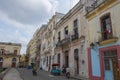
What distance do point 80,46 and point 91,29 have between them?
141 inches

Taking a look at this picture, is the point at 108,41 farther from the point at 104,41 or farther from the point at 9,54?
the point at 9,54

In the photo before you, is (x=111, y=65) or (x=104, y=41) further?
(x=104, y=41)

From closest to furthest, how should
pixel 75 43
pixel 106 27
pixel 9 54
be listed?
1. pixel 106 27
2. pixel 75 43
3. pixel 9 54

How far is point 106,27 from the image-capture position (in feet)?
41.6

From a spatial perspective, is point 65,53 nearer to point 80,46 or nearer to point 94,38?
point 80,46

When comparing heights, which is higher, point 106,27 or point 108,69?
point 106,27

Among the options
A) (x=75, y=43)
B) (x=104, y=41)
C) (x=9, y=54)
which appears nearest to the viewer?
(x=104, y=41)

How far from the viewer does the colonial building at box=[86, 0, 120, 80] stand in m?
11.3

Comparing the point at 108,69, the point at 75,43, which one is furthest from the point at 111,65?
the point at 75,43

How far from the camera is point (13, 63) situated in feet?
163

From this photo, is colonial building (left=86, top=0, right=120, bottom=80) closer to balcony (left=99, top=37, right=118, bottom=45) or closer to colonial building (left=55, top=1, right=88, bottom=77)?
balcony (left=99, top=37, right=118, bottom=45)

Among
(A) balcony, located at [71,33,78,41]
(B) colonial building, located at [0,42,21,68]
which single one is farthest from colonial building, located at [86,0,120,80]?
(B) colonial building, located at [0,42,21,68]

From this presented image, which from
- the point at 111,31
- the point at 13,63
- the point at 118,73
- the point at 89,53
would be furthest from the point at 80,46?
the point at 13,63

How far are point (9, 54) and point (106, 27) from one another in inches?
1693
